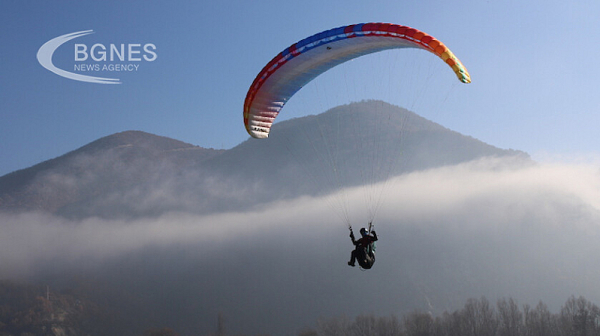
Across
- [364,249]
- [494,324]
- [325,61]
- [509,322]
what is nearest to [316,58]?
[325,61]

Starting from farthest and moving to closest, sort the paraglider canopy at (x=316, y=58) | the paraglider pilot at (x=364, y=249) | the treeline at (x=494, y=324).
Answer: the treeline at (x=494, y=324) < the paraglider pilot at (x=364, y=249) < the paraglider canopy at (x=316, y=58)

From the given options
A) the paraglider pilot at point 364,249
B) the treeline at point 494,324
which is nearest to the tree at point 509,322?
the treeline at point 494,324

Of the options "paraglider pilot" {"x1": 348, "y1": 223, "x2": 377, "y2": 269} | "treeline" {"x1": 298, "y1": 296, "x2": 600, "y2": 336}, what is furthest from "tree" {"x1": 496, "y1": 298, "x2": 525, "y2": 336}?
"paraglider pilot" {"x1": 348, "y1": 223, "x2": 377, "y2": 269}

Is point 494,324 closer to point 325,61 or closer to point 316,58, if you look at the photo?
point 325,61

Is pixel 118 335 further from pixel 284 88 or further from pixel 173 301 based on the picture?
pixel 284 88

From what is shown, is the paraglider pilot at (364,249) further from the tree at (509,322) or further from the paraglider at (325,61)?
→ the tree at (509,322)

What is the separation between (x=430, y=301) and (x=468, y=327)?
9370 centimetres

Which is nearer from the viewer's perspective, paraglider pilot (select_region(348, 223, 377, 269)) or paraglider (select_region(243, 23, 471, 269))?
paraglider (select_region(243, 23, 471, 269))

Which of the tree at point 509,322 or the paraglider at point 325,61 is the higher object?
the paraglider at point 325,61

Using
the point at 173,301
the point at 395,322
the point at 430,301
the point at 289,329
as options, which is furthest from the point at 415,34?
the point at 173,301

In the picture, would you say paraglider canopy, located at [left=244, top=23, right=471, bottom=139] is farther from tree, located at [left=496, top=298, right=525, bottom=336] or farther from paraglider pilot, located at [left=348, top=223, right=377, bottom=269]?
tree, located at [left=496, top=298, right=525, bottom=336]

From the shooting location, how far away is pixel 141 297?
19500cm

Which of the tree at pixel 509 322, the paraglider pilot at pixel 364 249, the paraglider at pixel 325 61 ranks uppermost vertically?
the paraglider at pixel 325 61

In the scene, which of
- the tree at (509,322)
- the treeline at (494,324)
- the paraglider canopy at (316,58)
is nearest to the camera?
the paraglider canopy at (316,58)
